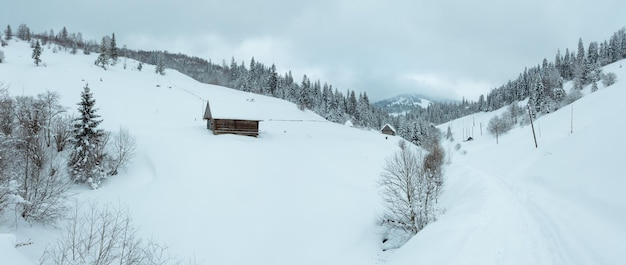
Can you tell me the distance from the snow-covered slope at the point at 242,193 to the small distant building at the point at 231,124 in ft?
4.44

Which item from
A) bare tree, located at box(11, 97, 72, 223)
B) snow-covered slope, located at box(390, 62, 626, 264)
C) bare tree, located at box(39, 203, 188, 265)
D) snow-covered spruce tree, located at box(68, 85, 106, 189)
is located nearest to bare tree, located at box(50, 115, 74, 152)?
bare tree, located at box(11, 97, 72, 223)

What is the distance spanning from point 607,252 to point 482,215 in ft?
17.4

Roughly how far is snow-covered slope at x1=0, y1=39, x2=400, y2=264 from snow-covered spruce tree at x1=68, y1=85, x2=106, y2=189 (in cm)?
144

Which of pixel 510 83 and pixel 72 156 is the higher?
pixel 510 83

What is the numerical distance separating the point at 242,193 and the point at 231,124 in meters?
18.7

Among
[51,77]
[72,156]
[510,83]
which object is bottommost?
[72,156]

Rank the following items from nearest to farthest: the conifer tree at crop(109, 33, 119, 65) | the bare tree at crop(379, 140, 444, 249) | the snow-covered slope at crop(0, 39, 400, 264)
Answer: the snow-covered slope at crop(0, 39, 400, 264) < the bare tree at crop(379, 140, 444, 249) < the conifer tree at crop(109, 33, 119, 65)

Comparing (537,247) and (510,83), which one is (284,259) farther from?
(510,83)

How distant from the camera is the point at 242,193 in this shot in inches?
1080

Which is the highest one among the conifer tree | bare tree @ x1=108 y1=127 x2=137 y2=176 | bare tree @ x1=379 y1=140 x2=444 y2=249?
the conifer tree

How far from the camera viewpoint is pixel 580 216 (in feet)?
53.0

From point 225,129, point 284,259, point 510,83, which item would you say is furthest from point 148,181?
point 510,83

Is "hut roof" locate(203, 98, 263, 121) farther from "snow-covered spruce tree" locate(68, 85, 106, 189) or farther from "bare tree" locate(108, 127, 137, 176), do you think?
"snow-covered spruce tree" locate(68, 85, 106, 189)

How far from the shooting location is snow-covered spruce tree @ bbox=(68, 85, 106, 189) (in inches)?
1009
